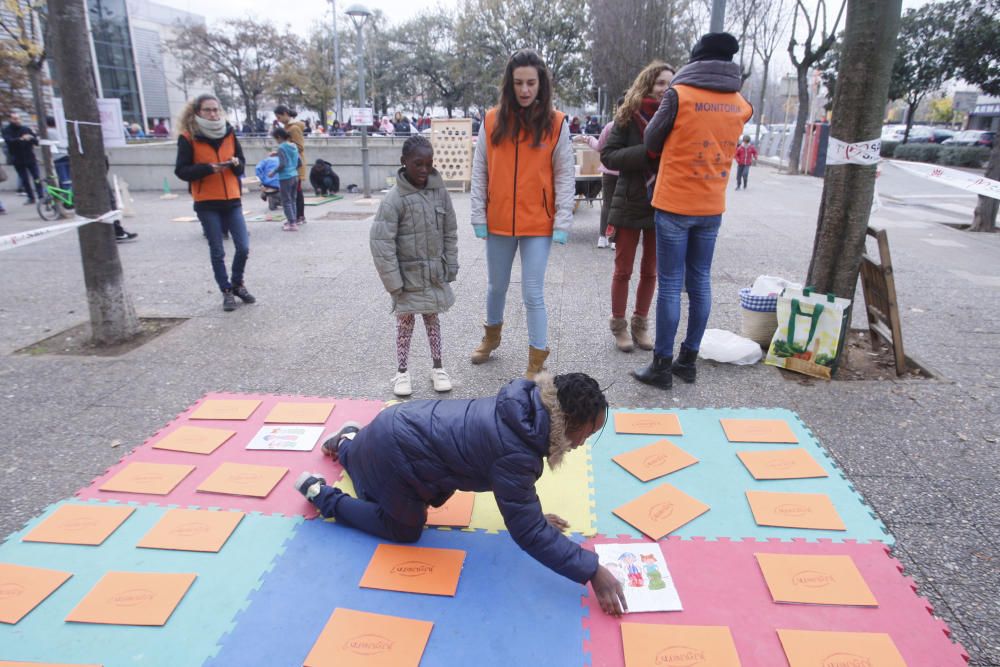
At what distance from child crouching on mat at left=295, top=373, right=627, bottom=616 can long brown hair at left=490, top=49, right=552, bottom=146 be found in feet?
6.56

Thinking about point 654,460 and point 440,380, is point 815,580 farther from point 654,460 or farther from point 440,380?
point 440,380

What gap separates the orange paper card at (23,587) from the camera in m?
2.35

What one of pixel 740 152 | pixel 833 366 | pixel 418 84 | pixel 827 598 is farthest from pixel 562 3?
pixel 827 598

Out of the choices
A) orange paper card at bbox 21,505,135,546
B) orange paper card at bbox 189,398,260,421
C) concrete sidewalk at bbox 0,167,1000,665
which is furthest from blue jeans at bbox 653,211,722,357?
orange paper card at bbox 21,505,135,546

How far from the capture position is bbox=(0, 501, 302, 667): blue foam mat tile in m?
2.19

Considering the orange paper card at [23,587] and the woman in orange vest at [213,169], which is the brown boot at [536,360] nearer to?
the orange paper card at [23,587]

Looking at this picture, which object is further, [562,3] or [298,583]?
[562,3]

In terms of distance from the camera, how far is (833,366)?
4246 mm

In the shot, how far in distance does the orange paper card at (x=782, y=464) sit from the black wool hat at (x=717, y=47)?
7.60 feet

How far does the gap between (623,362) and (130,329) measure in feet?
13.3

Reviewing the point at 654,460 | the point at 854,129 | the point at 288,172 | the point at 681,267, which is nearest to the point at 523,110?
the point at 681,267

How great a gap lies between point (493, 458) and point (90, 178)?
4456 millimetres

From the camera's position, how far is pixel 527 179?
3.87m

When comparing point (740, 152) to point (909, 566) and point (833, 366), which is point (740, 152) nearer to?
point (833, 366)
